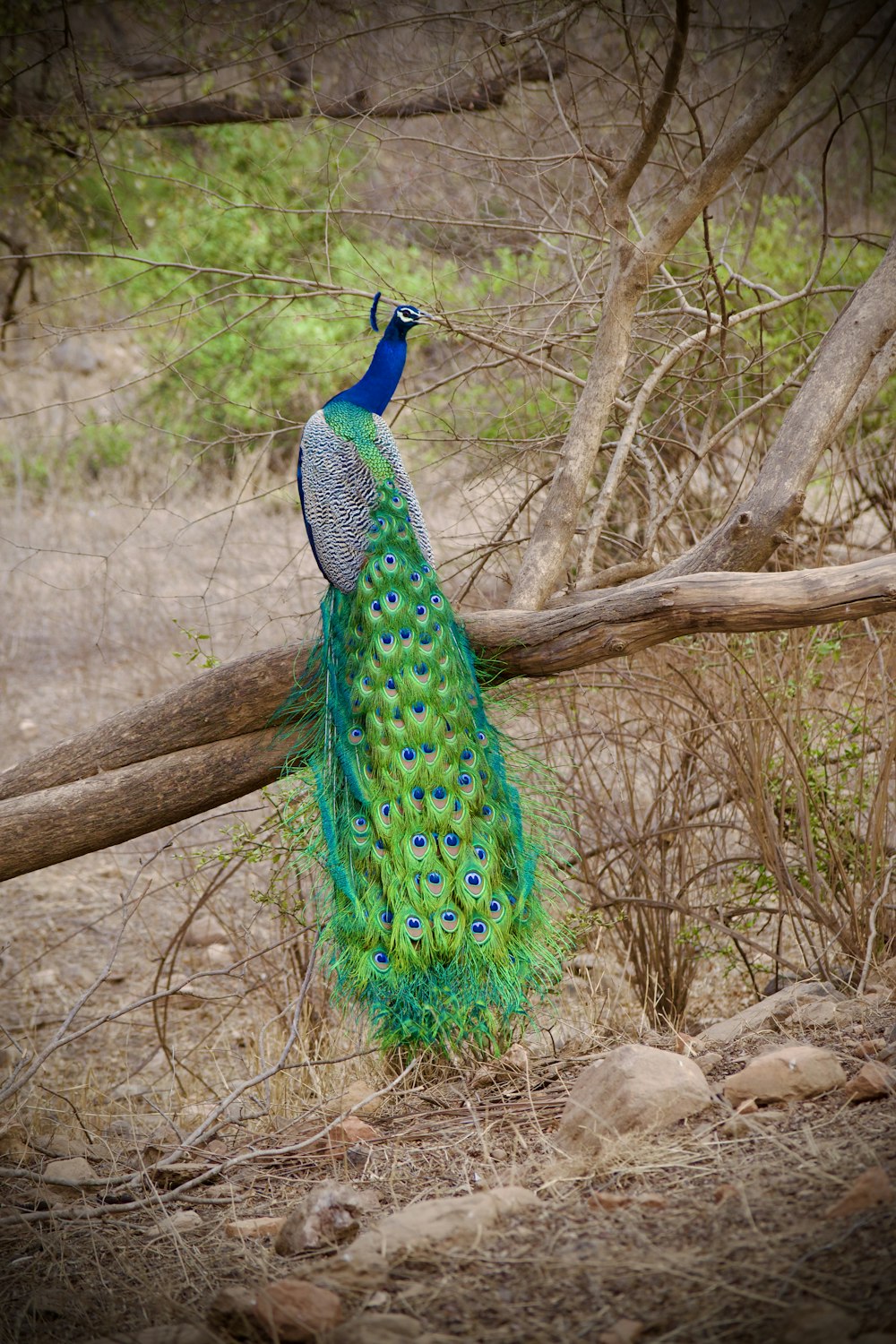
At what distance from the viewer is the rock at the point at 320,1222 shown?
2.44 meters

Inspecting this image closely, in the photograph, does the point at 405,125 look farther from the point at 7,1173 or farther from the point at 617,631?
the point at 7,1173

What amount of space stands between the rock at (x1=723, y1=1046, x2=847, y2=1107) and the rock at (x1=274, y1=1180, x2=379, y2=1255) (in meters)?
0.92

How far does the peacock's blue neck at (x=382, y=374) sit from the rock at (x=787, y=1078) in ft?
8.15

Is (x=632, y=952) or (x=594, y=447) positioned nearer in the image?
(x=594, y=447)

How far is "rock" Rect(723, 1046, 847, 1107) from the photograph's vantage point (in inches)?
108

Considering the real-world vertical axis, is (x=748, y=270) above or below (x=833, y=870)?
above

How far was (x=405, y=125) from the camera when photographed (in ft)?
22.8

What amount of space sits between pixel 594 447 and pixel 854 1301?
9.76 feet

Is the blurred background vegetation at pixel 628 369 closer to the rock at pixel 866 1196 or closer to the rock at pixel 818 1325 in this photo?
the rock at pixel 866 1196

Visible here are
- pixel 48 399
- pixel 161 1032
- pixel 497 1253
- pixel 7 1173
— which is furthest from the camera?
pixel 48 399

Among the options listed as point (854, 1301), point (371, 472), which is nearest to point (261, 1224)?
point (854, 1301)

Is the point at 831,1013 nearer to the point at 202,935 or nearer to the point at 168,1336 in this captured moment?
the point at 168,1336

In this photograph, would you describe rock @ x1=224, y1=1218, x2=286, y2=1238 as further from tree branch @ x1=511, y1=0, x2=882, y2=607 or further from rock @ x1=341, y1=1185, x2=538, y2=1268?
tree branch @ x1=511, y1=0, x2=882, y2=607

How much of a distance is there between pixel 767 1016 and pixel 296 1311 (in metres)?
1.87
